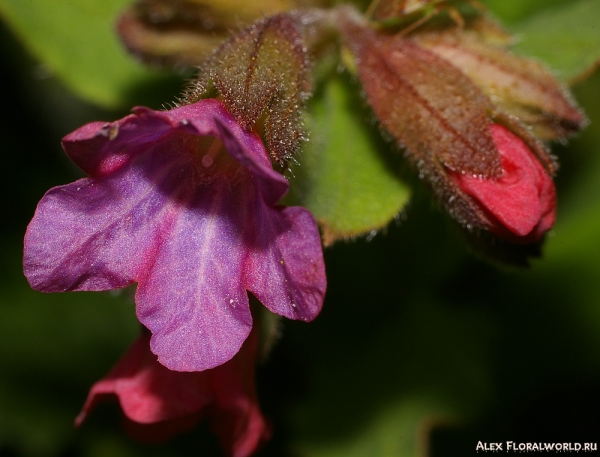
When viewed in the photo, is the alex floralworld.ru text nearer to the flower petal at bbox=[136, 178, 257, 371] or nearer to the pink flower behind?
the pink flower behind

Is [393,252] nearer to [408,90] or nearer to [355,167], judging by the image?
[355,167]

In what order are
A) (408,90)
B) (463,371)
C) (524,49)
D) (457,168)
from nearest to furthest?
1. (457,168)
2. (408,90)
3. (524,49)
4. (463,371)

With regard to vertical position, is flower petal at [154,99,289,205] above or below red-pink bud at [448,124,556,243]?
above

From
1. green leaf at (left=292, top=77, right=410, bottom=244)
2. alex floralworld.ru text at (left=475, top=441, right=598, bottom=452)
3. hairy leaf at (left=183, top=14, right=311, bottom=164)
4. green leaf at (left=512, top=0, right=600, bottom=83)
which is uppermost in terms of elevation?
hairy leaf at (left=183, top=14, right=311, bottom=164)

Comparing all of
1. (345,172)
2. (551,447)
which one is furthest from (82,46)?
(551,447)

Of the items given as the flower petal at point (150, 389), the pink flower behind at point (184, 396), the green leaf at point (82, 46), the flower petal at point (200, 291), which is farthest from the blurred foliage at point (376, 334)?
the flower petal at point (200, 291)

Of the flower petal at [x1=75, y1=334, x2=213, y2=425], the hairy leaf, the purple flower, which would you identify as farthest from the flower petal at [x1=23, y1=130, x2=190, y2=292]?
the flower petal at [x1=75, y1=334, x2=213, y2=425]

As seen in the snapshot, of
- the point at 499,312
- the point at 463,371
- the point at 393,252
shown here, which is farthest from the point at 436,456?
the point at 393,252
